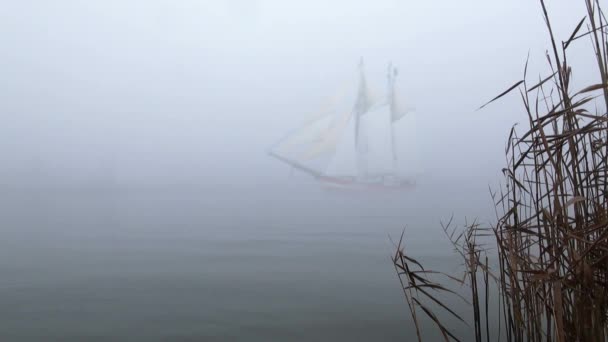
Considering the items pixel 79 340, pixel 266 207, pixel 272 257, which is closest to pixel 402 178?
pixel 266 207

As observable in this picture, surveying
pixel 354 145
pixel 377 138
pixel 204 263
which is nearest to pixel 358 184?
pixel 354 145

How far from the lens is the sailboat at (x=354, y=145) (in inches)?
278

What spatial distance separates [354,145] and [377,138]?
61 cm

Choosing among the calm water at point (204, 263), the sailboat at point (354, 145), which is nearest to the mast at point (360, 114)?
the sailboat at point (354, 145)

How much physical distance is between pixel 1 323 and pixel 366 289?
1.66m

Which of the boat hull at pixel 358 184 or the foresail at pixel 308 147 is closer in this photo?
the boat hull at pixel 358 184

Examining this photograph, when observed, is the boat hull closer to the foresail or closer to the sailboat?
the sailboat

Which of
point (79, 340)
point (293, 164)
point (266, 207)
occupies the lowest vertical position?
point (79, 340)

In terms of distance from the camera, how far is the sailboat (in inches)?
278

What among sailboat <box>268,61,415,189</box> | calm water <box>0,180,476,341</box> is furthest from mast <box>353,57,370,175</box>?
calm water <box>0,180,476,341</box>

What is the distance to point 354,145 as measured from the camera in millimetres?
8320

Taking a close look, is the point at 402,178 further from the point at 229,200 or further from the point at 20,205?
the point at 20,205

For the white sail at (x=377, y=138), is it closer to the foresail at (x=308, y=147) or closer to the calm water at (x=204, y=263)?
the foresail at (x=308, y=147)

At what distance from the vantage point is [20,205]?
5.94 metres
